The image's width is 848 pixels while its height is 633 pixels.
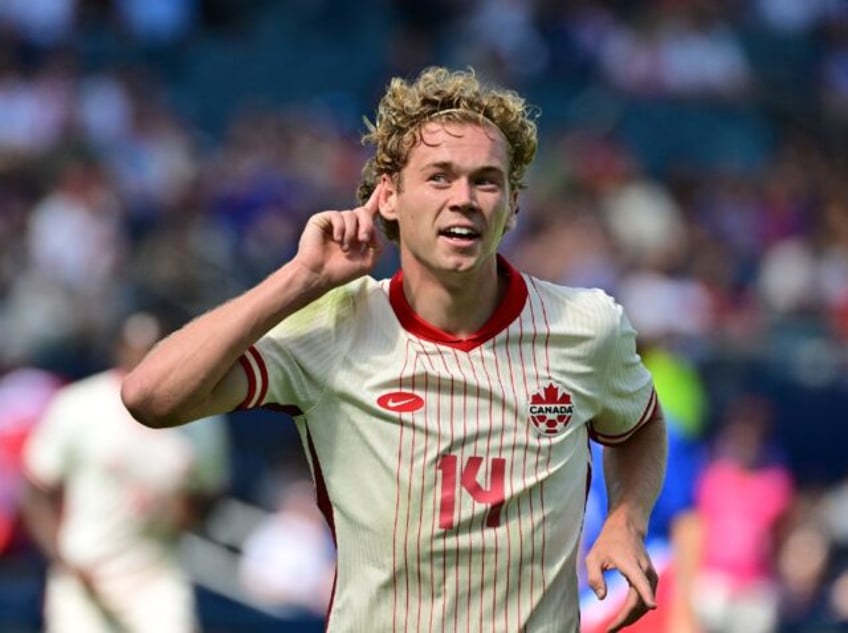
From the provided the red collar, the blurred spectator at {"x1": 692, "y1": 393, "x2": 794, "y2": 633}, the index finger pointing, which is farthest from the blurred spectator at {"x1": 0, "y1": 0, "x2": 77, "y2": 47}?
the red collar

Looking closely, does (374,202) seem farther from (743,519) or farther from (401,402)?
(743,519)

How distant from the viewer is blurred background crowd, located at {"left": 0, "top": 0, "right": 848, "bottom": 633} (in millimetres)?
12273

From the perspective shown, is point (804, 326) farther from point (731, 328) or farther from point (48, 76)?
point (48, 76)

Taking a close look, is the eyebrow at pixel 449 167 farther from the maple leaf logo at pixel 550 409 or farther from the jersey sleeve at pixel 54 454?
the jersey sleeve at pixel 54 454

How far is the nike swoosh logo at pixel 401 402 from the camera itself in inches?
179

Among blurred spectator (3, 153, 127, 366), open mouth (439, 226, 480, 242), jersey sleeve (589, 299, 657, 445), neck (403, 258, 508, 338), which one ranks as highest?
blurred spectator (3, 153, 127, 366)

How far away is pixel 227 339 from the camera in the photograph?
429cm

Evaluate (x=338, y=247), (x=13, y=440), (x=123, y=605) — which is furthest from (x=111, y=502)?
(x=338, y=247)

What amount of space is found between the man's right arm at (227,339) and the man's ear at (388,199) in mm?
286

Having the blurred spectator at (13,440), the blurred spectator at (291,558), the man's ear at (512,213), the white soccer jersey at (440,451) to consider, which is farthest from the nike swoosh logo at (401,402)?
the blurred spectator at (291,558)

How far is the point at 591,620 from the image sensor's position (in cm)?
675

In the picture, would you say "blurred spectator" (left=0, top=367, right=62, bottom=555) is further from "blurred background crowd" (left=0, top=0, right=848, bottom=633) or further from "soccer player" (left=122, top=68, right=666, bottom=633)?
"soccer player" (left=122, top=68, right=666, bottom=633)

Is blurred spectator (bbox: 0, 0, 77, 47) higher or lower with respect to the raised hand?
higher

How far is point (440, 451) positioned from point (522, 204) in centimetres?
1143
